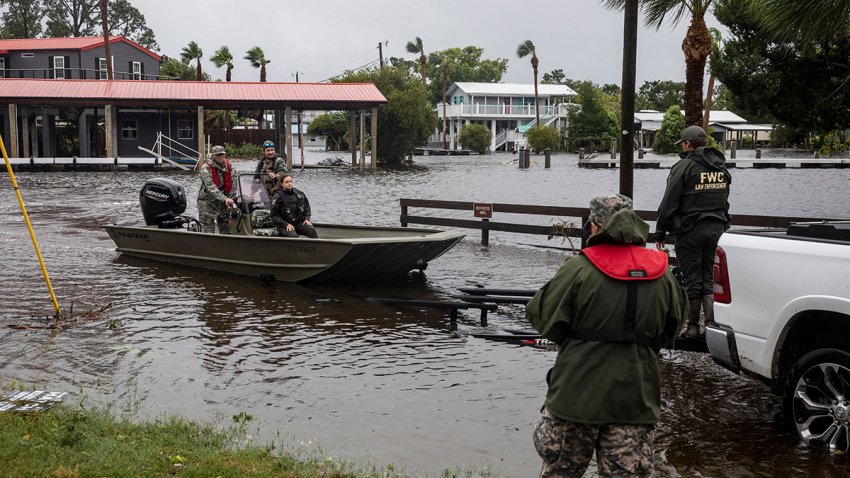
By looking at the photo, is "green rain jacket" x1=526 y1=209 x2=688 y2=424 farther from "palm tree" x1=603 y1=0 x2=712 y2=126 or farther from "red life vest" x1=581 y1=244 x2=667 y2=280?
"palm tree" x1=603 y1=0 x2=712 y2=126

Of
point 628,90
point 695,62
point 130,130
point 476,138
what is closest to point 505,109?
point 476,138

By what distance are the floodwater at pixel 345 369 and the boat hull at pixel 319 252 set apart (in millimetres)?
235

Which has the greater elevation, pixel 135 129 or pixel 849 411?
pixel 135 129

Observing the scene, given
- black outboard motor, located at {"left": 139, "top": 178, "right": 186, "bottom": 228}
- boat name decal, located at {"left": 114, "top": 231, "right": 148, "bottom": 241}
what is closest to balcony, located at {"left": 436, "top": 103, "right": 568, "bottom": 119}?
boat name decal, located at {"left": 114, "top": 231, "right": 148, "bottom": 241}

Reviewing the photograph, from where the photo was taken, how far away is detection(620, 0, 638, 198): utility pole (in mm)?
12250

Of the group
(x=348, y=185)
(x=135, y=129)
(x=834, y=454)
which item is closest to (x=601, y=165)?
(x=348, y=185)

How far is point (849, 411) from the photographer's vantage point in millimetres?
5629

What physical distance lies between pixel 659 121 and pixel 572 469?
99.8 metres

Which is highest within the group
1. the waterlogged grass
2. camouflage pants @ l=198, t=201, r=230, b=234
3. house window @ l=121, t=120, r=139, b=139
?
house window @ l=121, t=120, r=139, b=139

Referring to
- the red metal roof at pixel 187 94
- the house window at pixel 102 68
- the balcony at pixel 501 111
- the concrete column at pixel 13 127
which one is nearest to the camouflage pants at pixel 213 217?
the red metal roof at pixel 187 94

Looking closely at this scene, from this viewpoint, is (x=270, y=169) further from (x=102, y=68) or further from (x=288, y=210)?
(x=102, y=68)

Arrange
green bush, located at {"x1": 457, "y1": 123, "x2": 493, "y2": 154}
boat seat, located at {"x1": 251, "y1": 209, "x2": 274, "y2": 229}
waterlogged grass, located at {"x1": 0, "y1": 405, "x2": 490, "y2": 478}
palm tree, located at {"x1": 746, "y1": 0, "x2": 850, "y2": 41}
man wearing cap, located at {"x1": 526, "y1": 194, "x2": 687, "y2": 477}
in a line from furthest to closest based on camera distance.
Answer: green bush, located at {"x1": 457, "y1": 123, "x2": 493, "y2": 154} → boat seat, located at {"x1": 251, "y1": 209, "x2": 274, "y2": 229} → palm tree, located at {"x1": 746, "y1": 0, "x2": 850, "y2": 41} → waterlogged grass, located at {"x1": 0, "y1": 405, "x2": 490, "y2": 478} → man wearing cap, located at {"x1": 526, "y1": 194, "x2": 687, "y2": 477}

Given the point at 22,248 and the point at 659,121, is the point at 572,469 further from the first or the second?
the point at 659,121

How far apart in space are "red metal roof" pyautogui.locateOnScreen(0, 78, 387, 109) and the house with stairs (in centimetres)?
5128
